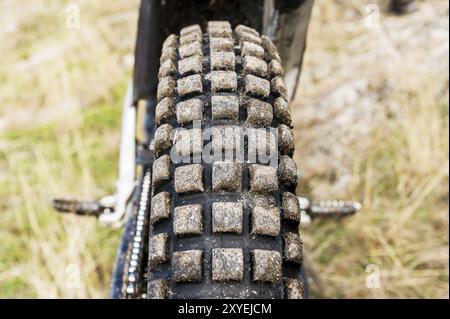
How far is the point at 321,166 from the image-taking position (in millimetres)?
2514

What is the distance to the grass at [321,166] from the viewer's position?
6.95 ft

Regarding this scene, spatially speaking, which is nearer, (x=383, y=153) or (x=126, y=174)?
(x=126, y=174)

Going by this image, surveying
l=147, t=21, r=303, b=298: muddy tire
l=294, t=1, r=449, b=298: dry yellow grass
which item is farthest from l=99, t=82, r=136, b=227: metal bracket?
l=294, t=1, r=449, b=298: dry yellow grass

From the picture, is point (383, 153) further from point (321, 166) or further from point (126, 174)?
point (126, 174)

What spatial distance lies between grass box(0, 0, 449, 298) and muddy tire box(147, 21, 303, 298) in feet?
3.85

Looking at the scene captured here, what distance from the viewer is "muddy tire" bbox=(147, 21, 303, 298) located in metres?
0.83

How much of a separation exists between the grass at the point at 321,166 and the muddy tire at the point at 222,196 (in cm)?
117

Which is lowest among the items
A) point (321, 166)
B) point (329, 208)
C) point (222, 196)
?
point (222, 196)

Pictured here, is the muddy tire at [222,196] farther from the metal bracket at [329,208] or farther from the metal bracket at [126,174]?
the metal bracket at [329,208]

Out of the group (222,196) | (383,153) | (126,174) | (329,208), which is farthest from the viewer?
(383,153)

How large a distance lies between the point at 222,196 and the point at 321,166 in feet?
5.58

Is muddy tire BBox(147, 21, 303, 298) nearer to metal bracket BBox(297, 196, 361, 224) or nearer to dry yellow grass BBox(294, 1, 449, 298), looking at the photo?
metal bracket BBox(297, 196, 361, 224)

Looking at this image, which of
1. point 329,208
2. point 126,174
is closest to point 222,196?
point 126,174
